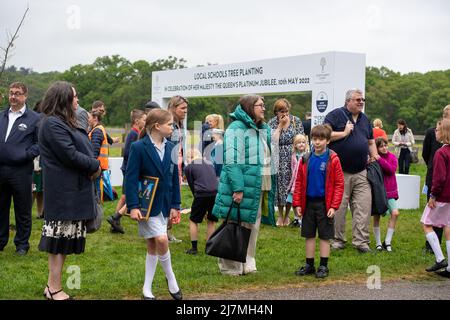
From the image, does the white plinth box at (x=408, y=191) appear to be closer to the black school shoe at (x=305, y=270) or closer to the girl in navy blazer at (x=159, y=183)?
the black school shoe at (x=305, y=270)

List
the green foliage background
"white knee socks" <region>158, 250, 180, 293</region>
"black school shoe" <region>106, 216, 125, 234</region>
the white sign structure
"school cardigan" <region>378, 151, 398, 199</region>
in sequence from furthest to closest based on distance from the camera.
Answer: the green foliage background → the white sign structure → "black school shoe" <region>106, 216, 125, 234</region> → "school cardigan" <region>378, 151, 398, 199</region> → "white knee socks" <region>158, 250, 180, 293</region>

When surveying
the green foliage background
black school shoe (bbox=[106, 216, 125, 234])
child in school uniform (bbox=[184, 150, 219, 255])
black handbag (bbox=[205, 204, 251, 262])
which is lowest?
black school shoe (bbox=[106, 216, 125, 234])

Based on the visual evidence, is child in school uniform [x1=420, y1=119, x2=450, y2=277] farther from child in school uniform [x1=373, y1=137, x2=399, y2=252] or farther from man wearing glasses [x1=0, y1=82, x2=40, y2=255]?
man wearing glasses [x1=0, y1=82, x2=40, y2=255]

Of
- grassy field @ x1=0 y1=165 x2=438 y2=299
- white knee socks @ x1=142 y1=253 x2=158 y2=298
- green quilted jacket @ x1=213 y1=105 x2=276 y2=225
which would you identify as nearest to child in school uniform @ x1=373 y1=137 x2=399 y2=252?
grassy field @ x1=0 y1=165 x2=438 y2=299

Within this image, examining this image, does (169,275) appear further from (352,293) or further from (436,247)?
(436,247)

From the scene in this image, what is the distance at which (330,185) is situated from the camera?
668 centimetres

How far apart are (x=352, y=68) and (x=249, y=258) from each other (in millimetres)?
6561

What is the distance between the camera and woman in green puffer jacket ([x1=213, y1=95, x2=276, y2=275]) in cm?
645

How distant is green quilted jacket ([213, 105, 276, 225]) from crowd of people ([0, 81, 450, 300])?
0.01 m

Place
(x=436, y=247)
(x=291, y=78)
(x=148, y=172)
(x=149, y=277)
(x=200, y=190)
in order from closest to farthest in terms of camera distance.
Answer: (x=148, y=172) → (x=149, y=277) → (x=436, y=247) → (x=200, y=190) → (x=291, y=78)

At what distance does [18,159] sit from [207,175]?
2.41 metres

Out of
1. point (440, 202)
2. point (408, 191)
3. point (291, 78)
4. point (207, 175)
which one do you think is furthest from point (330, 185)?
point (291, 78)
